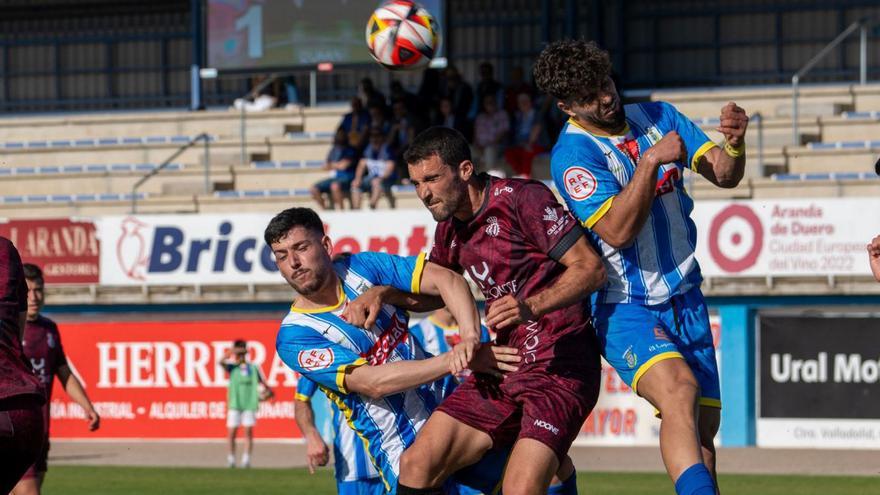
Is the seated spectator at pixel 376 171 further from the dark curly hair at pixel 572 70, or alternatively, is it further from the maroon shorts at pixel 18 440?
the maroon shorts at pixel 18 440

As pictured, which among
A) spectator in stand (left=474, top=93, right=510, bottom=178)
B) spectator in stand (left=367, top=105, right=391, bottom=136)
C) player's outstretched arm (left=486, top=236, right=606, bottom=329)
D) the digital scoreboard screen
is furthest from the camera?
the digital scoreboard screen

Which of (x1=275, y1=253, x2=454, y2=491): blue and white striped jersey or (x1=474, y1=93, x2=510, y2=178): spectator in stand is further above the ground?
(x1=474, y1=93, x2=510, y2=178): spectator in stand

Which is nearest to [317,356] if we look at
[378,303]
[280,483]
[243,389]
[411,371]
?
[378,303]

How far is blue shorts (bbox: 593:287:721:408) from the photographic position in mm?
6262

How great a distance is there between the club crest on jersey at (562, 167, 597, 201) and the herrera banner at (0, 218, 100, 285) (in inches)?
656

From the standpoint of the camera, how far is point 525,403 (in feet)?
20.6

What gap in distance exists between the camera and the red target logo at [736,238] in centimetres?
1911

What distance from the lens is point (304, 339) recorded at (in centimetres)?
671

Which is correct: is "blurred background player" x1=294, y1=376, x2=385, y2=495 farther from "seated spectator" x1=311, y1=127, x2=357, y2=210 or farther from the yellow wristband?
"seated spectator" x1=311, y1=127, x2=357, y2=210

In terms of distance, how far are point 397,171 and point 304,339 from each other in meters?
15.7

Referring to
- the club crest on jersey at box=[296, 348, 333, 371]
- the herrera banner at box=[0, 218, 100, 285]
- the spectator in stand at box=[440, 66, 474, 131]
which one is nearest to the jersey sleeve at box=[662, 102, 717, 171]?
the club crest on jersey at box=[296, 348, 333, 371]

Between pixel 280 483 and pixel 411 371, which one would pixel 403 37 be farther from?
pixel 411 371

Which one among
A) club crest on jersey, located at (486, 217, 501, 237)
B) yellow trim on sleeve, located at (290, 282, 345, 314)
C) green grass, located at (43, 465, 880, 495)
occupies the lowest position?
green grass, located at (43, 465, 880, 495)

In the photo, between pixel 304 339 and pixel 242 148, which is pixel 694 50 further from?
pixel 304 339
